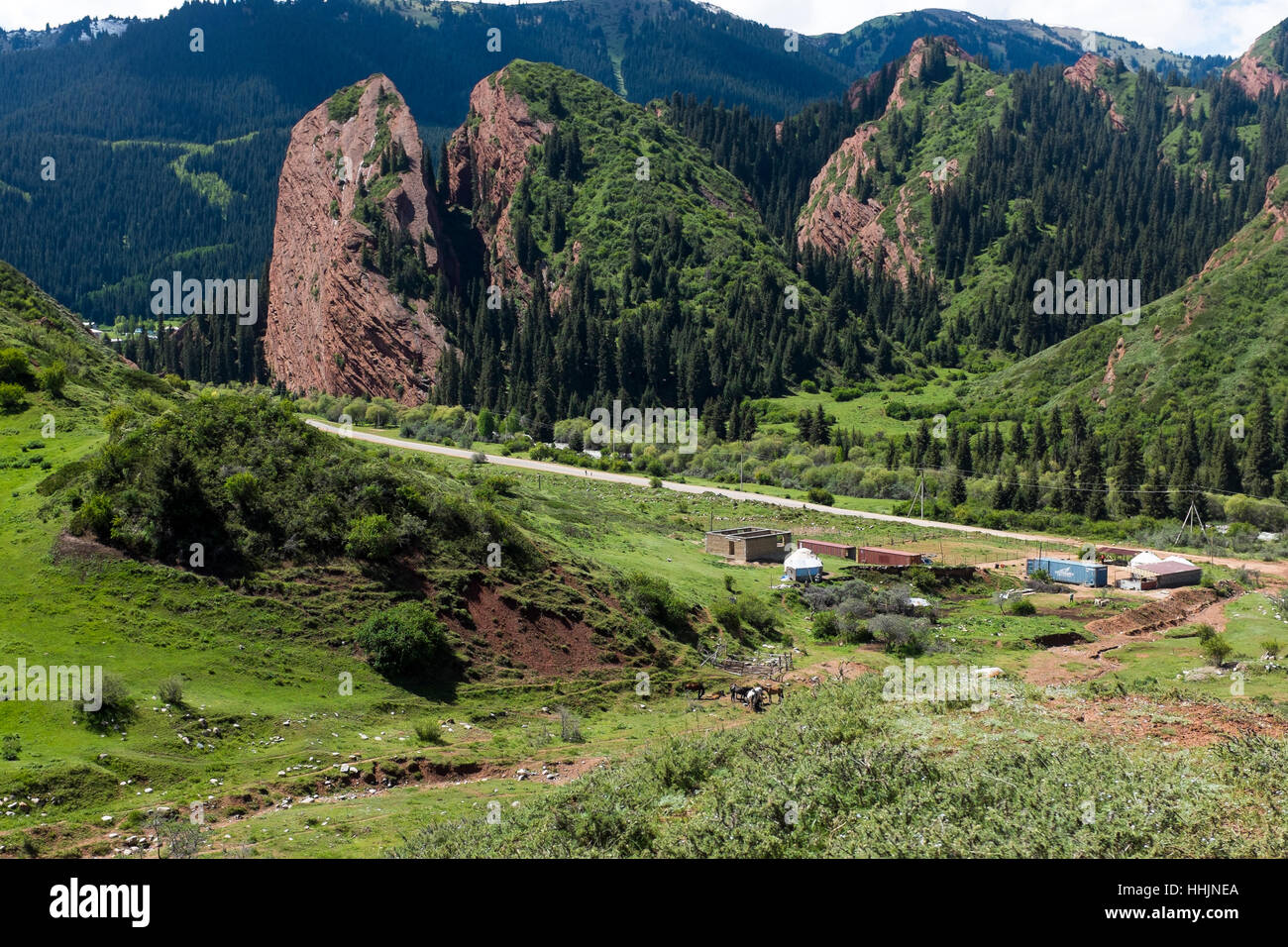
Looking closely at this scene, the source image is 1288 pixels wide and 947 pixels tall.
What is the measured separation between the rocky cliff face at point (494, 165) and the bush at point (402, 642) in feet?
487

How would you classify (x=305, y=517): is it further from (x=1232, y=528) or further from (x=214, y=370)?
(x=214, y=370)

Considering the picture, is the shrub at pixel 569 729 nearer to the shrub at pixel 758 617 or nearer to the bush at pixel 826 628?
the shrub at pixel 758 617

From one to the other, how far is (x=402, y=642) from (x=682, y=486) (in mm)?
72697

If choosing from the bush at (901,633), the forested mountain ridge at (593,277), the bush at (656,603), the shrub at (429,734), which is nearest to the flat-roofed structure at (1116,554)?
the bush at (901,633)

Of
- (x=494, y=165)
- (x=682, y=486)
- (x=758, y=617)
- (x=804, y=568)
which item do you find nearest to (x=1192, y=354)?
(x=682, y=486)

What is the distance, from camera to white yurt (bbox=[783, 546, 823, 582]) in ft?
220

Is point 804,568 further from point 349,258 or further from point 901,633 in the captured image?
point 349,258

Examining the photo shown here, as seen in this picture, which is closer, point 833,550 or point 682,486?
point 833,550

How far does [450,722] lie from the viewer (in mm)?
35094

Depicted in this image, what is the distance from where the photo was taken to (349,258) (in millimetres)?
163000

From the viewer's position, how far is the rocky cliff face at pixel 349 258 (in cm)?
16062
